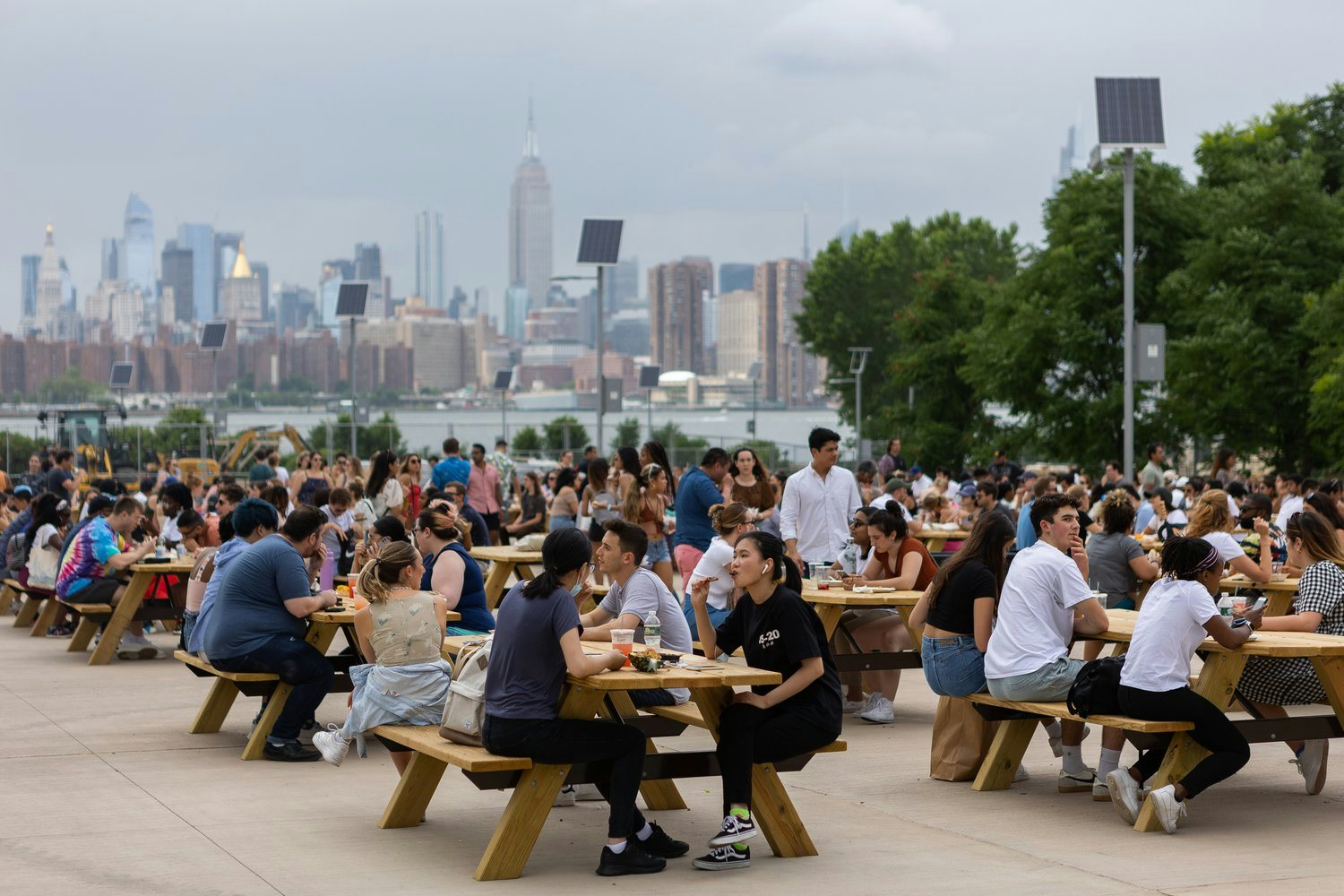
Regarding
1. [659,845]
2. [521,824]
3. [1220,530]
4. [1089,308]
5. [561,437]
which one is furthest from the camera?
[561,437]

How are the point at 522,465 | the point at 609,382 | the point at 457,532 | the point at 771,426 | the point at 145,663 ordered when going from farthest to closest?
the point at 771,426, the point at 522,465, the point at 609,382, the point at 145,663, the point at 457,532

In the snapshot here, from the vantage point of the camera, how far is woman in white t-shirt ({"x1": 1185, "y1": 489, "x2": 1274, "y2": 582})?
36.7 ft

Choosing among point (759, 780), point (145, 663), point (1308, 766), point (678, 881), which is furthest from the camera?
point (145, 663)

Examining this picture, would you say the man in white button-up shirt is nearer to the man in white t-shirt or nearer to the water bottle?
the man in white t-shirt

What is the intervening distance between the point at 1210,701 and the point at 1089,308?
29.2m

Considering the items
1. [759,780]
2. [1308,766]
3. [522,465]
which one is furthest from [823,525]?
[522,465]

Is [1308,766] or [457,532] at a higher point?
[457,532]

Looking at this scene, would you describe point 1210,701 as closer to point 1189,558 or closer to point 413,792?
point 1189,558

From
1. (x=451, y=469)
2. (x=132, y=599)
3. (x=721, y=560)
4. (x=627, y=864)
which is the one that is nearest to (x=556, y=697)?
(x=627, y=864)

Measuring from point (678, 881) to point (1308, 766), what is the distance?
11.7 ft

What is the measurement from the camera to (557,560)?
6.73 m

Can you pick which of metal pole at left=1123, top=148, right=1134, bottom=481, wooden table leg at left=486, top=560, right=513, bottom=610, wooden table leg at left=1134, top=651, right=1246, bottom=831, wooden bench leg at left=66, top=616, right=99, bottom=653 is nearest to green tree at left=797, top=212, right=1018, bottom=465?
metal pole at left=1123, top=148, right=1134, bottom=481

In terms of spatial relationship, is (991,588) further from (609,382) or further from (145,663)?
(609,382)

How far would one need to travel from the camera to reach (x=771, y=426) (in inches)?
7544
